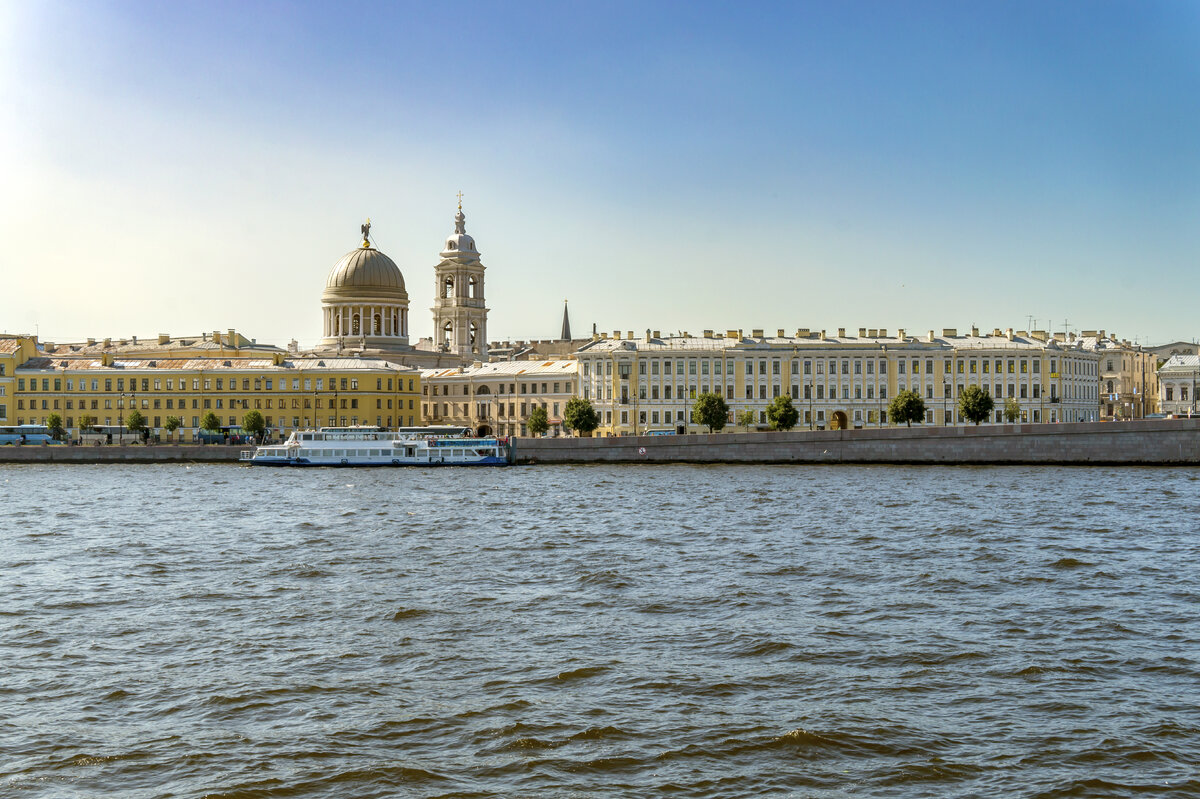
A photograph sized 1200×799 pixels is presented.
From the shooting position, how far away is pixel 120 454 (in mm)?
58781

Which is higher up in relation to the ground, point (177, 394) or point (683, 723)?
point (177, 394)

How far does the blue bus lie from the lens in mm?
63500

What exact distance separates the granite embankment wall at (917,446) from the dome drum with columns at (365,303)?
3534 centimetres

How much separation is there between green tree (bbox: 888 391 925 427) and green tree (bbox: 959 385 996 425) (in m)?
1.97

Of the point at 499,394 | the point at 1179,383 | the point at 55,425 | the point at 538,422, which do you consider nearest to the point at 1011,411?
the point at 1179,383

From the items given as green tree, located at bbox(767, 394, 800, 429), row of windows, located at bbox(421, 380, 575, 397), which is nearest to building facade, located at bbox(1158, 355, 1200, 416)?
green tree, located at bbox(767, 394, 800, 429)

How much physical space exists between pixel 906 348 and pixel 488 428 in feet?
75.0

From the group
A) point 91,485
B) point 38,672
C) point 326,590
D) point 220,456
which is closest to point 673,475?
point 91,485

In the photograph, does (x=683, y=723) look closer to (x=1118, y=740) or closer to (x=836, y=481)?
(x=1118, y=740)

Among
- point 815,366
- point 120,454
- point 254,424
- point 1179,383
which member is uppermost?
point 815,366

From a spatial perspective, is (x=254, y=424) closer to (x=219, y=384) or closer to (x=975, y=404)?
(x=219, y=384)

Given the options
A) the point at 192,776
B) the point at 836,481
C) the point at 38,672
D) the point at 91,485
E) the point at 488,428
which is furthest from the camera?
the point at 488,428

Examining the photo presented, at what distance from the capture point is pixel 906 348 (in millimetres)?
67750

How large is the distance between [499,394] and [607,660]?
63580 mm
